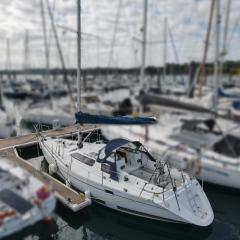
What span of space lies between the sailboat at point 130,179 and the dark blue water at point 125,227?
0.37 metres

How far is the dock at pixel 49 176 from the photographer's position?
272 inches

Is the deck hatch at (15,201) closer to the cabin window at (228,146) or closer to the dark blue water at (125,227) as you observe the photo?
the dark blue water at (125,227)

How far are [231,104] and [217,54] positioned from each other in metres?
4.31

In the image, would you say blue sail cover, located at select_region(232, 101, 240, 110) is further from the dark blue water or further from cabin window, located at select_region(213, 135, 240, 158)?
the dark blue water

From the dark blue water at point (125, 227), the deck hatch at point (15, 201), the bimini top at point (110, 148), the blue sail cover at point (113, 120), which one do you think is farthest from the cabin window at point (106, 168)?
the deck hatch at point (15, 201)

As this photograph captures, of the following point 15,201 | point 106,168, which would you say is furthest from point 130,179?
point 15,201

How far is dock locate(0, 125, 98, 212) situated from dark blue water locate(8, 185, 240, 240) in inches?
18.2

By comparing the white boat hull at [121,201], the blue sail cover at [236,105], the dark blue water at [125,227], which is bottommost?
the dark blue water at [125,227]

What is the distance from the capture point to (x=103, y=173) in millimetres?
10984

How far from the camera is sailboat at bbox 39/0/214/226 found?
977cm

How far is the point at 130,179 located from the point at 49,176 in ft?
9.76

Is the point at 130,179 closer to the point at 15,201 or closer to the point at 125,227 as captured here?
the point at 125,227

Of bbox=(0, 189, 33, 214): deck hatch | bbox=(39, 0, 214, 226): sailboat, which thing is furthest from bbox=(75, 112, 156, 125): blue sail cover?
bbox=(0, 189, 33, 214): deck hatch

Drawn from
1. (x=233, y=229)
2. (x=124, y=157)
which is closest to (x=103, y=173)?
(x=124, y=157)
